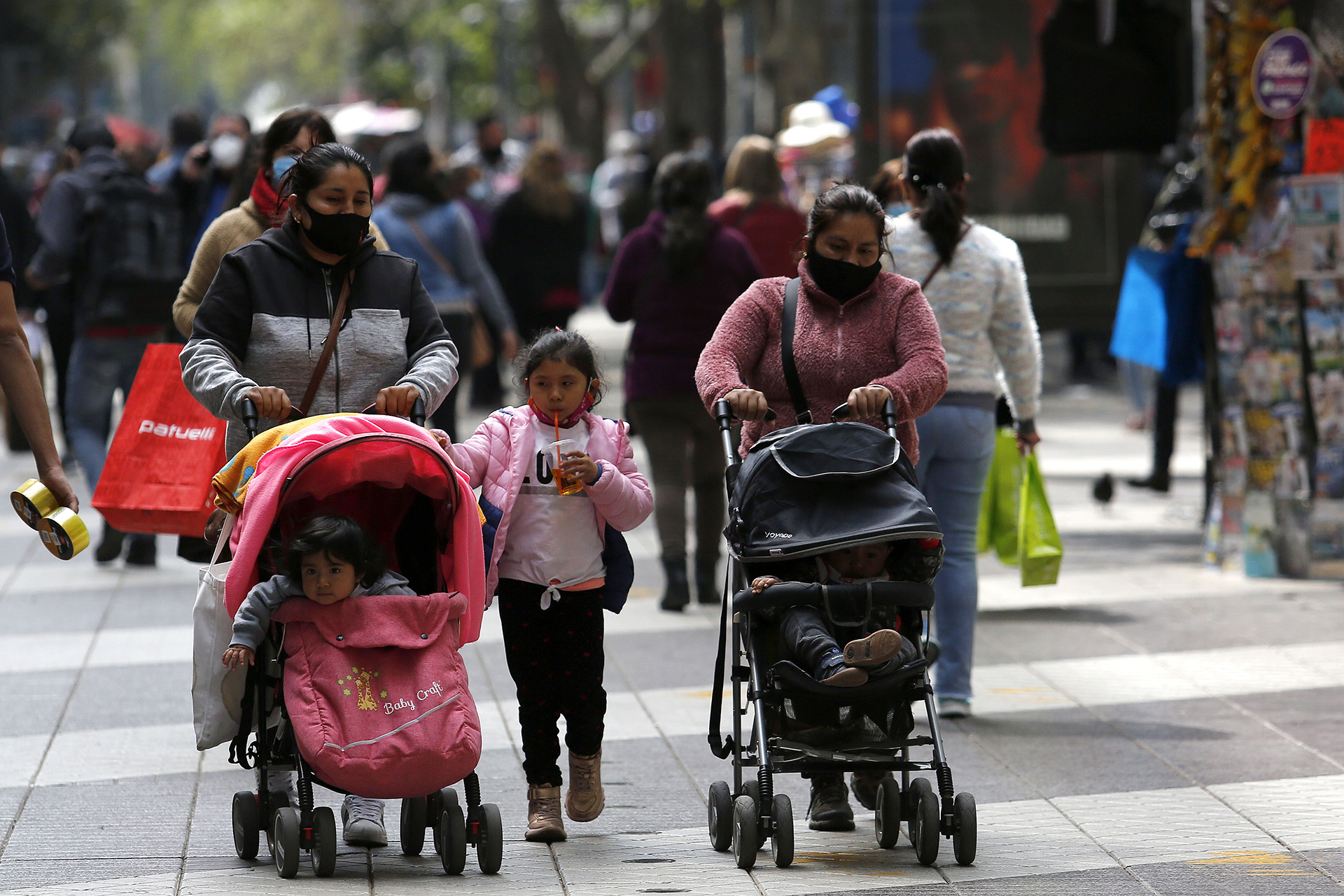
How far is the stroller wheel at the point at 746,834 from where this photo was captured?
4.74 metres

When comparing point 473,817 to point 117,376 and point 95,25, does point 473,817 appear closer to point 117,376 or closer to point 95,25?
point 117,376

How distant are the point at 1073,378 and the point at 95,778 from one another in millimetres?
14235

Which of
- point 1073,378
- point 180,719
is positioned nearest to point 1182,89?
point 180,719

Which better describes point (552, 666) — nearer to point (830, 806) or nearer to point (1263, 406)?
point (830, 806)

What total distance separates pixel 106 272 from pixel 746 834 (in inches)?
231

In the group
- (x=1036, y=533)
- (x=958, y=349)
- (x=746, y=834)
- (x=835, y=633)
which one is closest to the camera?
(x=746, y=834)

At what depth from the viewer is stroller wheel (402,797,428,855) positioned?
16.0 ft

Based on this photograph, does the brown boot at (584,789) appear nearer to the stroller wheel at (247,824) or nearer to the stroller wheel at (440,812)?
the stroller wheel at (440,812)

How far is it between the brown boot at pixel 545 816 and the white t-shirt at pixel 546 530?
A: 550 millimetres

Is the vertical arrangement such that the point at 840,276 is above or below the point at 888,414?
above

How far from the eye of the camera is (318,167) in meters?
4.96

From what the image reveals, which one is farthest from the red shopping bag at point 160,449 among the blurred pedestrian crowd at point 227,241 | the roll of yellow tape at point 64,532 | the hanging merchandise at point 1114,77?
the hanging merchandise at point 1114,77

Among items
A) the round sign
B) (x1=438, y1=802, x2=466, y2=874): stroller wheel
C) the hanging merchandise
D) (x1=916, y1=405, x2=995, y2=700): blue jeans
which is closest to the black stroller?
(x1=438, y1=802, x2=466, y2=874): stroller wheel

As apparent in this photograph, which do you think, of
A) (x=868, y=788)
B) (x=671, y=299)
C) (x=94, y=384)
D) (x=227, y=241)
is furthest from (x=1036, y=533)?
(x=94, y=384)
